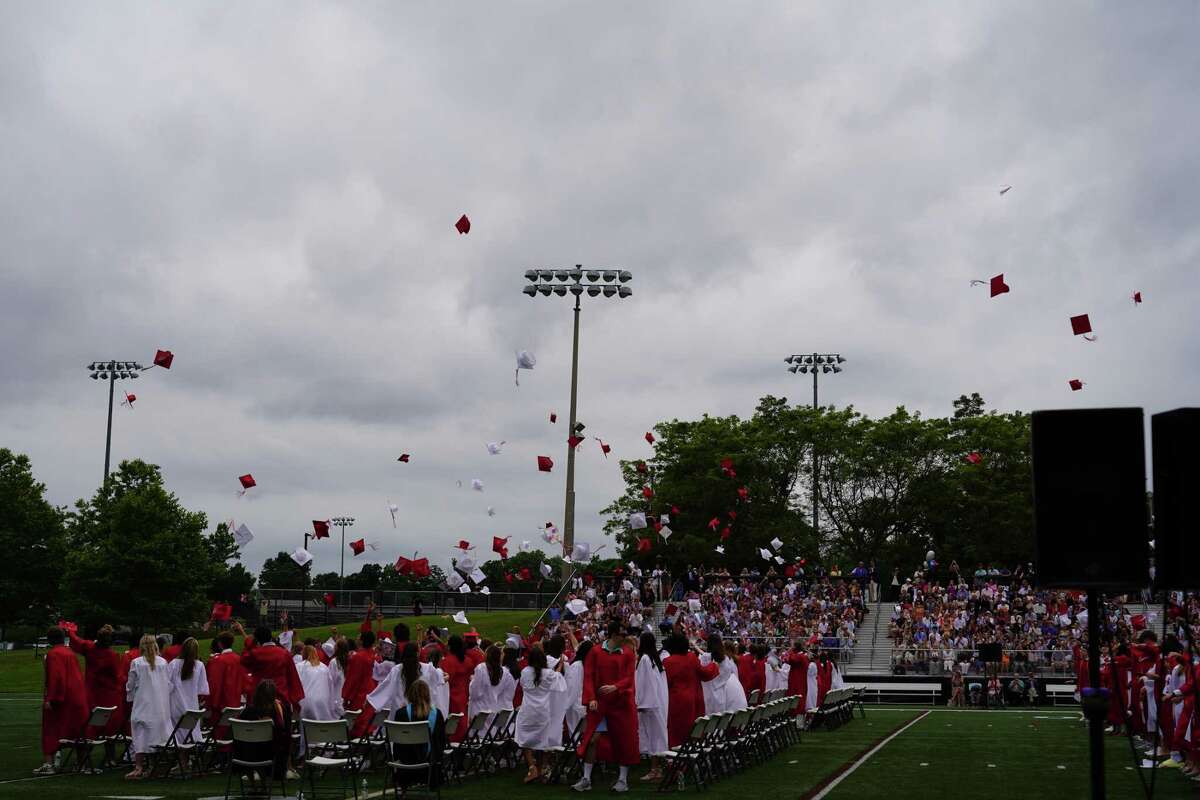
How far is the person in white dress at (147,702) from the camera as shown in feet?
49.5

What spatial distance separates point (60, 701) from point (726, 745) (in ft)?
27.7

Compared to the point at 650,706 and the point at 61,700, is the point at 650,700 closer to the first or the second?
the point at 650,706

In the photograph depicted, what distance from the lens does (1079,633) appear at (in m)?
34.7

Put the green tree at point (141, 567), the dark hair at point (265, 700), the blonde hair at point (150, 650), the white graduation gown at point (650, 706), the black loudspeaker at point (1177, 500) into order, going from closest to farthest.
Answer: the black loudspeaker at point (1177, 500), the dark hair at point (265, 700), the white graduation gown at point (650, 706), the blonde hair at point (150, 650), the green tree at point (141, 567)

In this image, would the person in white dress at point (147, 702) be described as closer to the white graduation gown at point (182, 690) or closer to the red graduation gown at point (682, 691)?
the white graduation gown at point (182, 690)

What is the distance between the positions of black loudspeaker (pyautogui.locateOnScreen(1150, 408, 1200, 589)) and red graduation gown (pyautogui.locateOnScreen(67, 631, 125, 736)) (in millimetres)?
13426

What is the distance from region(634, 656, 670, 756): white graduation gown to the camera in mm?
14570

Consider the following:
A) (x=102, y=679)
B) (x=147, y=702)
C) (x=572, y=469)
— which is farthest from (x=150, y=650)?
(x=572, y=469)

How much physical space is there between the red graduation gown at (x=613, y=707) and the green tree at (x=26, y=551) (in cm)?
5027

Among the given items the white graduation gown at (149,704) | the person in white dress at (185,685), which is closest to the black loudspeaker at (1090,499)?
the person in white dress at (185,685)

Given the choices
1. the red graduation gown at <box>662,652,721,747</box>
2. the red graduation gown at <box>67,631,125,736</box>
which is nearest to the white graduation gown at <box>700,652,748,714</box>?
the red graduation gown at <box>662,652,721,747</box>

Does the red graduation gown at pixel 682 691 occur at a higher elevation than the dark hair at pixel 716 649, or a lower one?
lower

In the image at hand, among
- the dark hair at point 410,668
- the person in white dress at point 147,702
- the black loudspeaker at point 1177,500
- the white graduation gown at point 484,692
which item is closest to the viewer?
the black loudspeaker at point 1177,500

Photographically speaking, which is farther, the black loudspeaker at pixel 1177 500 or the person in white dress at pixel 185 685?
the person in white dress at pixel 185 685
